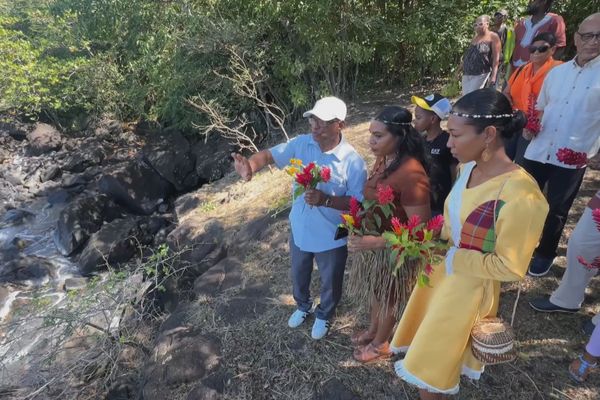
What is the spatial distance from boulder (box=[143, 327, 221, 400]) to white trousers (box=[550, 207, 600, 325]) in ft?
8.85

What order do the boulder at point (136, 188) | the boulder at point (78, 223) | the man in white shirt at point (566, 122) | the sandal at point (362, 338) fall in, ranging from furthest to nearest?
the boulder at point (136, 188) → the boulder at point (78, 223) → the sandal at point (362, 338) → the man in white shirt at point (566, 122)

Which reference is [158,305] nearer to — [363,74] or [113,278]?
[113,278]

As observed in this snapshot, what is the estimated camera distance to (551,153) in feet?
9.56

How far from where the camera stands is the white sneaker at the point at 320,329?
3.12 m

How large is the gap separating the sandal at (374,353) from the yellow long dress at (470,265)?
817mm

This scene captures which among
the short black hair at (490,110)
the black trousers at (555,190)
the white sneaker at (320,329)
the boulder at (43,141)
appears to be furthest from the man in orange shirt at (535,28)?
the boulder at (43,141)

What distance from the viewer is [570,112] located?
9.14 ft

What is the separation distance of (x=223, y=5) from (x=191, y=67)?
1614 millimetres

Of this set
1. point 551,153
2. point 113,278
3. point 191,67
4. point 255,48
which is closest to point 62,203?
point 191,67

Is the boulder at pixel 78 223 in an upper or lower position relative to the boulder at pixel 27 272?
upper

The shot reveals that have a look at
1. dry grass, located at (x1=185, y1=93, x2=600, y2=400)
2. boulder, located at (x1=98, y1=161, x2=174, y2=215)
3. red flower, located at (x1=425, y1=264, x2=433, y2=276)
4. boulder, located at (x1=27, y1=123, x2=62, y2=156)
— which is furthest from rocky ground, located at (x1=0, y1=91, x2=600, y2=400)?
boulder, located at (x1=27, y1=123, x2=62, y2=156)

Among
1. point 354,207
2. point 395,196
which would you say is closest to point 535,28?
point 395,196

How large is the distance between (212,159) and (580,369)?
28.3ft

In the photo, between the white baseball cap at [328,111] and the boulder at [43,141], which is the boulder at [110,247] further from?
the boulder at [43,141]
